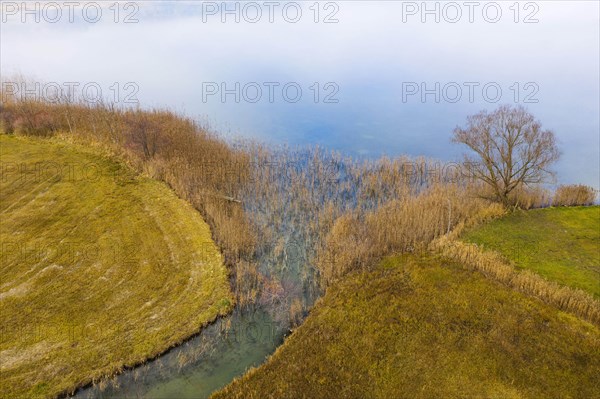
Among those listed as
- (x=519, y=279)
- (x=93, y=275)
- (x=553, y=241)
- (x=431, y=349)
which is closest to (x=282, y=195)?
(x=93, y=275)

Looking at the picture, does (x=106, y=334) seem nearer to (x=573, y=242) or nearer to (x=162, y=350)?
(x=162, y=350)

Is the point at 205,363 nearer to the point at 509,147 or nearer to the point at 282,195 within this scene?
the point at 282,195

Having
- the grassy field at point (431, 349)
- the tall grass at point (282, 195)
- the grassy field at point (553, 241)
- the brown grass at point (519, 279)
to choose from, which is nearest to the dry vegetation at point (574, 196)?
the tall grass at point (282, 195)

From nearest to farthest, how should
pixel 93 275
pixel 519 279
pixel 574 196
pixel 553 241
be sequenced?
pixel 519 279, pixel 93 275, pixel 553 241, pixel 574 196

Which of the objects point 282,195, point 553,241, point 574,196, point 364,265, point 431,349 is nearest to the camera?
point 431,349

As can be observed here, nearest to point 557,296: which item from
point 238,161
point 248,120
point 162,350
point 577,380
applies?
point 577,380

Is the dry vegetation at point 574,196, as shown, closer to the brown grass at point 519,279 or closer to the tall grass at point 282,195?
the tall grass at point 282,195
